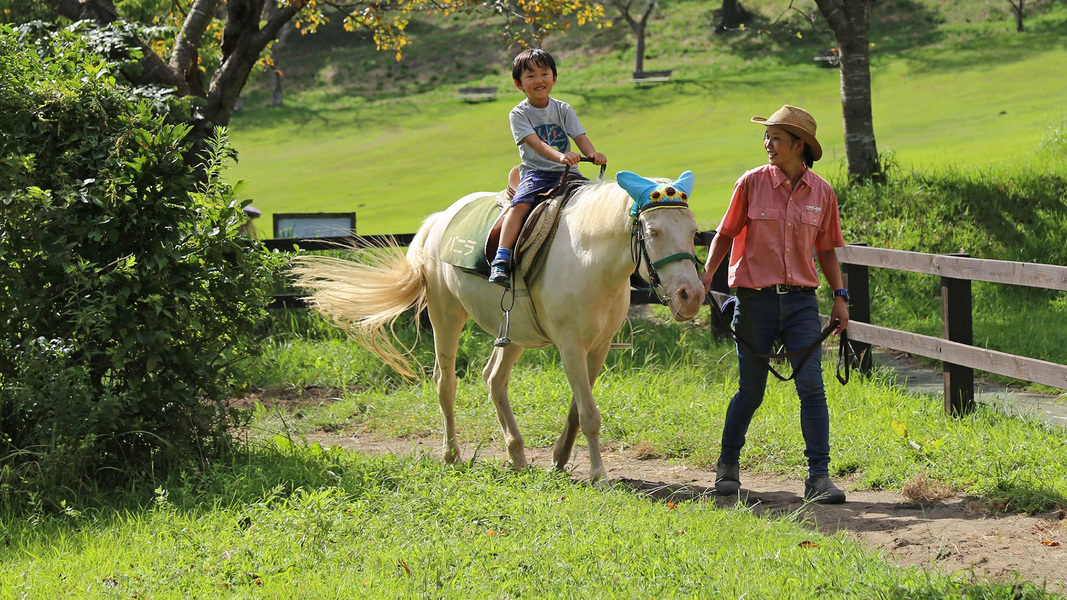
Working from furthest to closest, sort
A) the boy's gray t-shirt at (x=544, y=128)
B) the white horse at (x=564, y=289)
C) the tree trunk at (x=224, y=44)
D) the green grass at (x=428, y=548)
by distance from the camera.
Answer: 1. the tree trunk at (x=224, y=44)
2. the boy's gray t-shirt at (x=544, y=128)
3. the white horse at (x=564, y=289)
4. the green grass at (x=428, y=548)

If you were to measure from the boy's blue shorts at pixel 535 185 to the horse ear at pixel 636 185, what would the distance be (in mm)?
958

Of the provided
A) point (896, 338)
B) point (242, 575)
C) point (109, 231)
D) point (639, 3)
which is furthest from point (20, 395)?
point (639, 3)

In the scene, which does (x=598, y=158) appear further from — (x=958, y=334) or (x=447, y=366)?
(x=958, y=334)

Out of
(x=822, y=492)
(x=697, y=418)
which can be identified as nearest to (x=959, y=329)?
(x=697, y=418)

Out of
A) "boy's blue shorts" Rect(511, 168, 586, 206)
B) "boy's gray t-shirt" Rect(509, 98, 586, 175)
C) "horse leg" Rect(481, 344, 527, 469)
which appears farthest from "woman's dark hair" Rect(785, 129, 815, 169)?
"horse leg" Rect(481, 344, 527, 469)

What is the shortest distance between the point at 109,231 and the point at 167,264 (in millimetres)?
370

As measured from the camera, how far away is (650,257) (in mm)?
4996

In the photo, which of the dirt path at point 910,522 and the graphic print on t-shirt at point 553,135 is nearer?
the dirt path at point 910,522

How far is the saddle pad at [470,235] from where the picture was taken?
6.23 meters

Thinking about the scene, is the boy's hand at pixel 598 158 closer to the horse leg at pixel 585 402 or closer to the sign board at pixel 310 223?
the horse leg at pixel 585 402

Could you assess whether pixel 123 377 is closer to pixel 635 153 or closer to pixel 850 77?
pixel 850 77

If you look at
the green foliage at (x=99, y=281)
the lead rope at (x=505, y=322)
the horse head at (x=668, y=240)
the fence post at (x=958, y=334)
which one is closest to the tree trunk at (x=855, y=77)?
the fence post at (x=958, y=334)

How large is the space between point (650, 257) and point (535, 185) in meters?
1.27

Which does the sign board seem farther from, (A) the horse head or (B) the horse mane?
(A) the horse head
